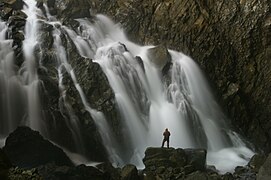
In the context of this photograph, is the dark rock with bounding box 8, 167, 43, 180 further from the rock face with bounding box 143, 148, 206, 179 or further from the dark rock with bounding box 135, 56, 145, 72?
the dark rock with bounding box 135, 56, 145, 72

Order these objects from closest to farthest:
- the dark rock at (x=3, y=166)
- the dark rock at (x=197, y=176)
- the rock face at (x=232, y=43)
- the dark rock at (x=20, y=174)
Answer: the dark rock at (x=3, y=166)
the dark rock at (x=20, y=174)
the dark rock at (x=197, y=176)
the rock face at (x=232, y=43)

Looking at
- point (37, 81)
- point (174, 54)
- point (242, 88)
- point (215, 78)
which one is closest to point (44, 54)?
point (37, 81)

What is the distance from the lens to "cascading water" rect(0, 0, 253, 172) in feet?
71.7

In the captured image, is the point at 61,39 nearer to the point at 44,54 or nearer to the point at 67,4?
the point at 44,54

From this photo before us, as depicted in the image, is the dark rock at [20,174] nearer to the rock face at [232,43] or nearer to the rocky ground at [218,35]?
the rocky ground at [218,35]

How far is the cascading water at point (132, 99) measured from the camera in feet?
71.7

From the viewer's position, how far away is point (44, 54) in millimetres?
24953

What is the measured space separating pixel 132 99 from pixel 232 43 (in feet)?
36.8

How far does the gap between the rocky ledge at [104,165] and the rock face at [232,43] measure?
1069cm

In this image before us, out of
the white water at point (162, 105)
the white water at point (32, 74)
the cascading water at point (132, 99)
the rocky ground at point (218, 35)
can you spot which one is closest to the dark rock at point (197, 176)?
the white water at point (162, 105)

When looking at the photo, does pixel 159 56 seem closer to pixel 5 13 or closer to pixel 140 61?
pixel 140 61

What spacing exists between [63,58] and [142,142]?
780cm

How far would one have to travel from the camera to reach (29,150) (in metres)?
18.6

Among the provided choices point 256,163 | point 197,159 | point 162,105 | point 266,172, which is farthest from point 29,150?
point 256,163
